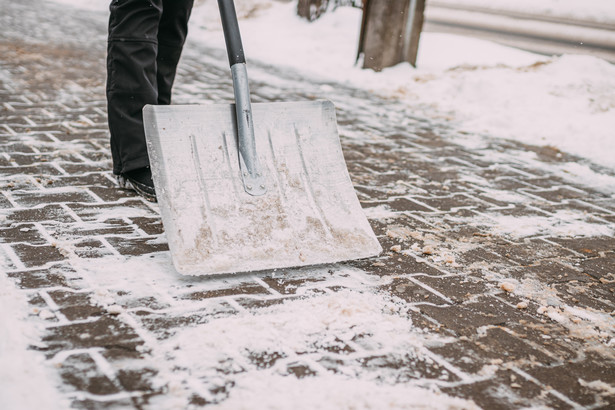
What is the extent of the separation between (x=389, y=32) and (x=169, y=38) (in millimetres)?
4315

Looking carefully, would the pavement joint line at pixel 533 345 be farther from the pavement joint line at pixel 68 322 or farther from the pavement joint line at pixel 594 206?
the pavement joint line at pixel 594 206

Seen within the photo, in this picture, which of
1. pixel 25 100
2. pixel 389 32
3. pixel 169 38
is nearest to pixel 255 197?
pixel 169 38

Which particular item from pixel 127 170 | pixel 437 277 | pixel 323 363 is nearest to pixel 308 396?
pixel 323 363

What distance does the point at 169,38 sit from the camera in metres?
3.35

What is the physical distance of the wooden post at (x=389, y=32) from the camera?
7.12 metres

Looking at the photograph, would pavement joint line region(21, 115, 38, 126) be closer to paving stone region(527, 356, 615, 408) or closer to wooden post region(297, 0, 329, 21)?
paving stone region(527, 356, 615, 408)

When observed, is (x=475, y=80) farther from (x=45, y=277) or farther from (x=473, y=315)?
(x=45, y=277)

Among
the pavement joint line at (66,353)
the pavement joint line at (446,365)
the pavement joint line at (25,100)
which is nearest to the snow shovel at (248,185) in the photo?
the pavement joint line at (66,353)

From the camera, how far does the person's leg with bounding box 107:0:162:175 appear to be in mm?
2973

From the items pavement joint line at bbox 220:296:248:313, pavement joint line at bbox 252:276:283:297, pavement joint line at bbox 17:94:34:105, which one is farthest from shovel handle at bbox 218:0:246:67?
pavement joint line at bbox 17:94:34:105

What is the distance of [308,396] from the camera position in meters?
1.64

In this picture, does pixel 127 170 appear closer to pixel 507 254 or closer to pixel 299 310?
pixel 299 310

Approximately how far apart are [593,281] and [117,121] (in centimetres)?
204

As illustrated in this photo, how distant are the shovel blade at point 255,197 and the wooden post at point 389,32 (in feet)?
15.6
